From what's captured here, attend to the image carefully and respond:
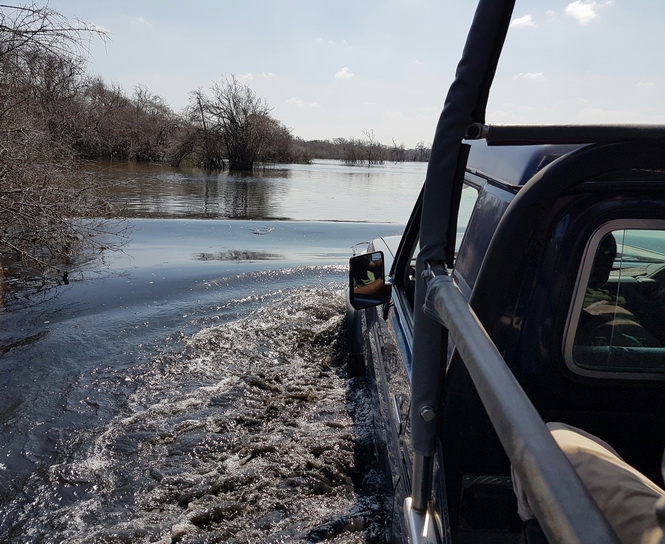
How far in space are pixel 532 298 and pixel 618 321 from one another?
0.33 meters

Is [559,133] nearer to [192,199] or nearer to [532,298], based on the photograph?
[532,298]

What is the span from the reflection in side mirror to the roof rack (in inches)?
73.4

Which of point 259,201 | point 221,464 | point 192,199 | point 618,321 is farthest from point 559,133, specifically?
point 259,201

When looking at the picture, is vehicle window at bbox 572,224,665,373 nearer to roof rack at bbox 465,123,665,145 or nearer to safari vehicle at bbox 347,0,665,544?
safari vehicle at bbox 347,0,665,544

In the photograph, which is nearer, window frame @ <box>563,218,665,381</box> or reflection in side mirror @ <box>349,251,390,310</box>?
window frame @ <box>563,218,665,381</box>

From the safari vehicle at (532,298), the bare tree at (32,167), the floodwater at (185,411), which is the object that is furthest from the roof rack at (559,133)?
the bare tree at (32,167)

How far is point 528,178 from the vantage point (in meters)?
1.64

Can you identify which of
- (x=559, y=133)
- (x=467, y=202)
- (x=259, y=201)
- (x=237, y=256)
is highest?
(x=559, y=133)

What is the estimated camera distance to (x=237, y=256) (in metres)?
9.74

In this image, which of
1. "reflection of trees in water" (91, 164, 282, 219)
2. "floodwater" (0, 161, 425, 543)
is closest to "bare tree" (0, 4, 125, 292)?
"floodwater" (0, 161, 425, 543)

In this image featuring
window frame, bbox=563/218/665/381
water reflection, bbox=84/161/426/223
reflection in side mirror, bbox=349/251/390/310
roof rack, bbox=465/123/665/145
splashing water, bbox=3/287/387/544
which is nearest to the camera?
roof rack, bbox=465/123/665/145

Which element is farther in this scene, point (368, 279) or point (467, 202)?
point (368, 279)

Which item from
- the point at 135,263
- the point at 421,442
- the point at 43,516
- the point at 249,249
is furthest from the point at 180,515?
the point at 249,249

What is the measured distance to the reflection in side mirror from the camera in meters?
3.21
